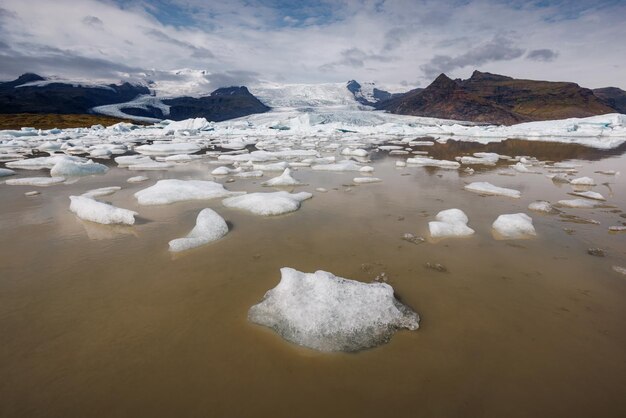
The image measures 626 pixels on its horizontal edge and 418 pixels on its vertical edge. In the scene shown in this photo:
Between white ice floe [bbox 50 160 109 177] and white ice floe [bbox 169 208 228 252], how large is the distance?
718 centimetres

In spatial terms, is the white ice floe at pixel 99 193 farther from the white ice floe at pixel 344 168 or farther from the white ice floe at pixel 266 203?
the white ice floe at pixel 344 168

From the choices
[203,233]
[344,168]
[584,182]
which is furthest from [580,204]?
[203,233]

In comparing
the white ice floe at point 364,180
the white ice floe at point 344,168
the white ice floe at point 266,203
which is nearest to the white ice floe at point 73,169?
the white ice floe at point 266,203

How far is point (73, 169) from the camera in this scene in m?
8.77

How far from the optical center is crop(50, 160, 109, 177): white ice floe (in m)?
8.51

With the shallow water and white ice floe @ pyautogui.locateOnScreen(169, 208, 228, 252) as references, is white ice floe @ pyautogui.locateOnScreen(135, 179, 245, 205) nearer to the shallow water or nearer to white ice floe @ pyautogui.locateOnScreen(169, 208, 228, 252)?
the shallow water

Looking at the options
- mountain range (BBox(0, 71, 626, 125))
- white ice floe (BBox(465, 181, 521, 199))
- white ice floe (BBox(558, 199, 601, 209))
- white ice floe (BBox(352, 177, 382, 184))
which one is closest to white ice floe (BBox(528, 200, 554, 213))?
white ice floe (BBox(558, 199, 601, 209))

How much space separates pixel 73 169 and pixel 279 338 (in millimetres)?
9779

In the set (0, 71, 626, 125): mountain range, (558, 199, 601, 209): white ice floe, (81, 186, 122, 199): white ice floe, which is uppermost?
(0, 71, 626, 125): mountain range

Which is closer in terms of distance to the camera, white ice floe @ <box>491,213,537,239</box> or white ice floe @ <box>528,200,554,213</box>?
white ice floe @ <box>491,213,537,239</box>

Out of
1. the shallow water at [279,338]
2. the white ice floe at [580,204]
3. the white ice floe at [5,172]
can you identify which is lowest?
the white ice floe at [5,172]

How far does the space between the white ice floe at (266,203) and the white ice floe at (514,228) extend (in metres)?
3.06

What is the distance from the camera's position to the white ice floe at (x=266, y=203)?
4848 mm

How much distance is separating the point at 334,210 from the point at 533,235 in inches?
112
